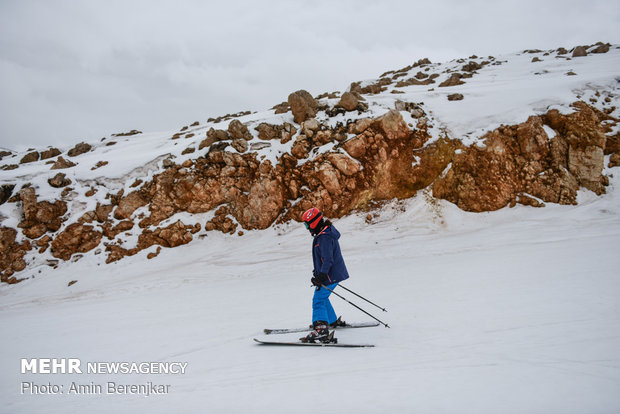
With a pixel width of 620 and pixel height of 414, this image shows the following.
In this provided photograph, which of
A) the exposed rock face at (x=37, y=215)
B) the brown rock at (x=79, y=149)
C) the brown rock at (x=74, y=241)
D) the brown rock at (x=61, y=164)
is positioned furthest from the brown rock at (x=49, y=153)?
the brown rock at (x=74, y=241)

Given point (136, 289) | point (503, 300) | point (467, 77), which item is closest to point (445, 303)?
point (503, 300)

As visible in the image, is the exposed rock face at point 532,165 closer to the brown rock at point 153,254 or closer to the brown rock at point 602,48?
the brown rock at point 153,254

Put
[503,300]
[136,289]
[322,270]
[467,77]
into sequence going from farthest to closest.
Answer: [467,77], [136,289], [503,300], [322,270]

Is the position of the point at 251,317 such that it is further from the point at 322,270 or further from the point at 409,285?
the point at 409,285

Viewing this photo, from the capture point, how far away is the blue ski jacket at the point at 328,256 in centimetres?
522

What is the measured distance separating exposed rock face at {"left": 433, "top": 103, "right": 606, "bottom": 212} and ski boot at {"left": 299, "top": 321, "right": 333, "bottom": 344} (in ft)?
35.1

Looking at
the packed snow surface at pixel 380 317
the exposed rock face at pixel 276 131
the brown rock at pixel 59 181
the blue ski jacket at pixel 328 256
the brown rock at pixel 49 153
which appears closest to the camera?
the packed snow surface at pixel 380 317

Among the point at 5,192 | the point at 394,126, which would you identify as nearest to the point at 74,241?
the point at 5,192

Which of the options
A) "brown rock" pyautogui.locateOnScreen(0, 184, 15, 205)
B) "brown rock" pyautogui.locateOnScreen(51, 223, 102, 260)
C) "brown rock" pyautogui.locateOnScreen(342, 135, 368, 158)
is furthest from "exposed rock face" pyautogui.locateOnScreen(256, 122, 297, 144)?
"brown rock" pyautogui.locateOnScreen(0, 184, 15, 205)

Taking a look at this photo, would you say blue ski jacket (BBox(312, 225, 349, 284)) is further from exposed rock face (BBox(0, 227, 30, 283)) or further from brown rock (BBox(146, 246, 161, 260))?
exposed rock face (BBox(0, 227, 30, 283))

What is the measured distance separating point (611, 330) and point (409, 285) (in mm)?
3924

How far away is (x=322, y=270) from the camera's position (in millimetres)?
5188

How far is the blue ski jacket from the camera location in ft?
17.1

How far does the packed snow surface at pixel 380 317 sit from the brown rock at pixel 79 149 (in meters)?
11.4
